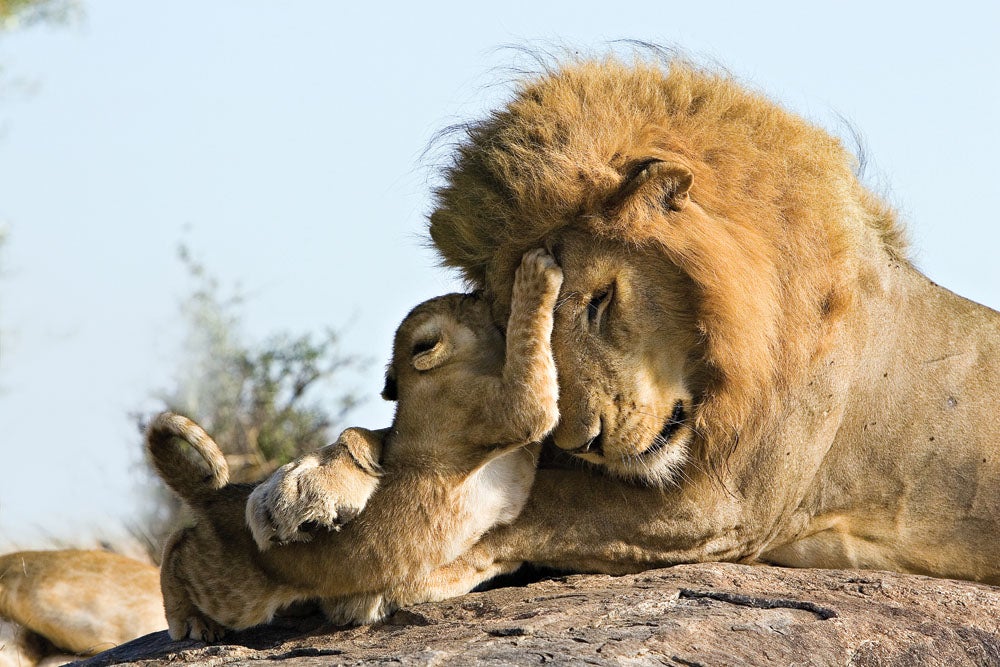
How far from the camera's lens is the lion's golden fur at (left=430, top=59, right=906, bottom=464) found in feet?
11.6

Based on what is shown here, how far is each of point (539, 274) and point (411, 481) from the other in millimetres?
635

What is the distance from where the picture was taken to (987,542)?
400 cm

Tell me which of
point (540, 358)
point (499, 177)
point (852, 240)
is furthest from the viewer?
point (852, 240)

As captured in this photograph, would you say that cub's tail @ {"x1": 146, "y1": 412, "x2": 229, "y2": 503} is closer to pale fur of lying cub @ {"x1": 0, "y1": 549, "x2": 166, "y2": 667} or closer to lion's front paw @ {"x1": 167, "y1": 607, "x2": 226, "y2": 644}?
lion's front paw @ {"x1": 167, "y1": 607, "x2": 226, "y2": 644}

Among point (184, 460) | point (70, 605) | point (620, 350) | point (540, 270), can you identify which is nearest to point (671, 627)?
point (620, 350)

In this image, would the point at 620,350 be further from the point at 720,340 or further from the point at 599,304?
the point at 720,340

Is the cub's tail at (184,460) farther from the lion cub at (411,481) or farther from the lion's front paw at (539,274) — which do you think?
the lion's front paw at (539,274)

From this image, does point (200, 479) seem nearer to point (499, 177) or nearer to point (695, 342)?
point (499, 177)

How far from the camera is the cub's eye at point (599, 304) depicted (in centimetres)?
349

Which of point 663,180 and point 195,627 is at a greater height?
point 663,180

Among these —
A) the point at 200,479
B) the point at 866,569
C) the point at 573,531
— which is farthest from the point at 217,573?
the point at 866,569

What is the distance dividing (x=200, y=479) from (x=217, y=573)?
0.30 m

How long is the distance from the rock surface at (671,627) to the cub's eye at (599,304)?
0.72 metres

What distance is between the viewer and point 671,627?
310 cm
